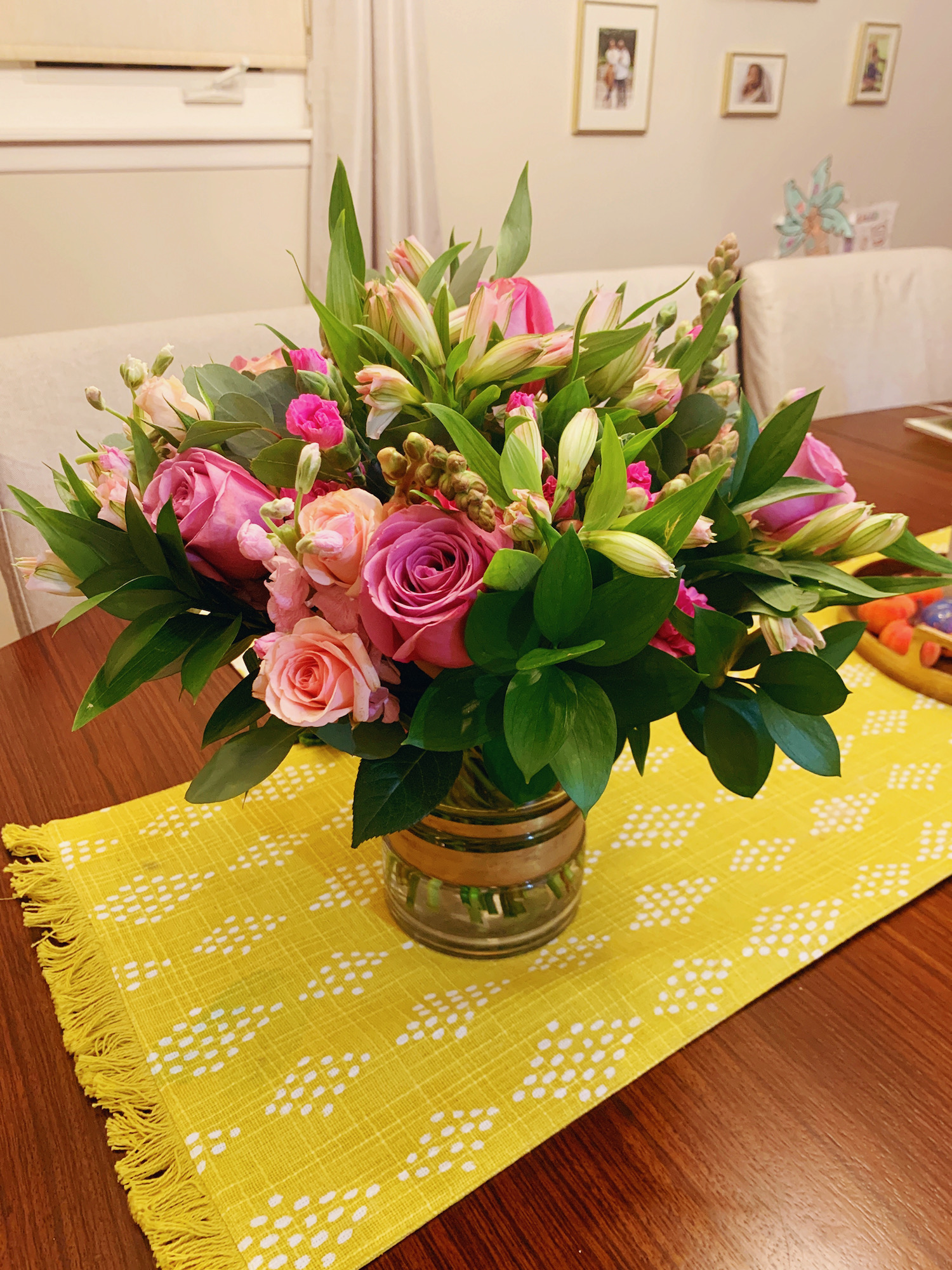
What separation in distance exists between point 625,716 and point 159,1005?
0.36 meters

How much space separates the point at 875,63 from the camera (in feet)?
11.4

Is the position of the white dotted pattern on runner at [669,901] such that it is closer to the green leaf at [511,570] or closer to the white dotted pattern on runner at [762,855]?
the white dotted pattern on runner at [762,855]

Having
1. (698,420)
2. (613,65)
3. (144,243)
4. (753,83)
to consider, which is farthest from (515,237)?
(753,83)

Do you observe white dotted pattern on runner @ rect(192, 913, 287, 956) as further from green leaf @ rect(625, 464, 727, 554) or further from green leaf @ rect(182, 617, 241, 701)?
green leaf @ rect(625, 464, 727, 554)

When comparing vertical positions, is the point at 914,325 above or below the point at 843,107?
below

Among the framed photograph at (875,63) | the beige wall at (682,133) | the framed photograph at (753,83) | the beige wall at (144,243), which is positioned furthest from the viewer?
the framed photograph at (875,63)

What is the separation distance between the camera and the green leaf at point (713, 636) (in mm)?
490

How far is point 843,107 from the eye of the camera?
3.46m

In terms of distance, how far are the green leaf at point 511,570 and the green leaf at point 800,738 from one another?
0.62ft

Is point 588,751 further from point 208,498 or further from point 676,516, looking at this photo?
point 208,498

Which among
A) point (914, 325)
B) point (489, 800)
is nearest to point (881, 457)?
point (914, 325)

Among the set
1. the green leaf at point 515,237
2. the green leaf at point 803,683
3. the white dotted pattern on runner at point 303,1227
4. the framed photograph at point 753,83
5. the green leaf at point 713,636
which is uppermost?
the framed photograph at point 753,83

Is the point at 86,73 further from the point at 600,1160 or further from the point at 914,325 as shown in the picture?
the point at 600,1160

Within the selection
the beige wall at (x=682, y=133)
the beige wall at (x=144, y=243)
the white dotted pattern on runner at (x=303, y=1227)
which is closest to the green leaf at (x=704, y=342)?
the white dotted pattern on runner at (x=303, y=1227)
